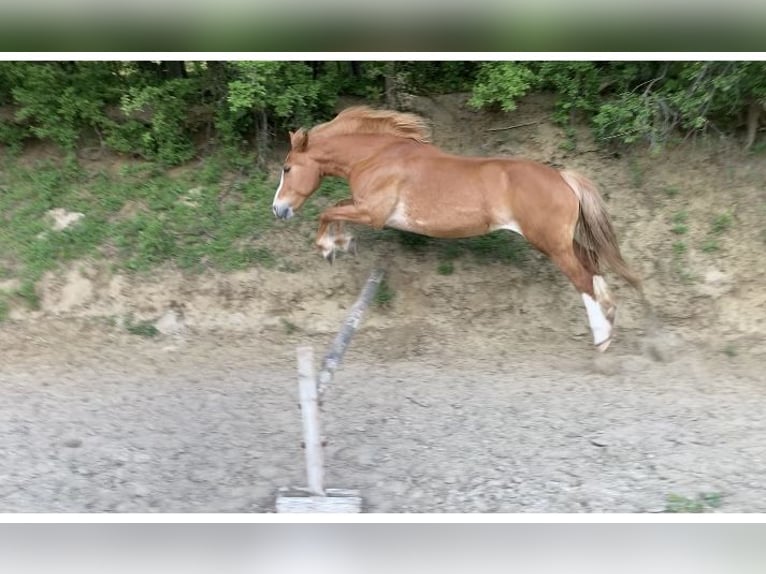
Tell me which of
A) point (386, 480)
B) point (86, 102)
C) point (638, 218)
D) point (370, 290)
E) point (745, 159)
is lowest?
point (386, 480)

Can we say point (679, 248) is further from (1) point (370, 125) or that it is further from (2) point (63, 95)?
(2) point (63, 95)

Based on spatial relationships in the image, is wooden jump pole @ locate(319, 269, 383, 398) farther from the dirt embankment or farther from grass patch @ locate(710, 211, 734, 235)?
grass patch @ locate(710, 211, 734, 235)

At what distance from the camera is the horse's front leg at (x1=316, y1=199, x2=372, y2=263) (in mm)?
5145

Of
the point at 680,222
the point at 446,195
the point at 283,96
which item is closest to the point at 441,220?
the point at 446,195

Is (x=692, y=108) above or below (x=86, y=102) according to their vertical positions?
below

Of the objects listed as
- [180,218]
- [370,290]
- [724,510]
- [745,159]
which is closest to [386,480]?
[370,290]

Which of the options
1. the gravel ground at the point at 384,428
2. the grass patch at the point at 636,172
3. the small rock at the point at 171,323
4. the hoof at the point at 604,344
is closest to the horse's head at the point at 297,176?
the gravel ground at the point at 384,428

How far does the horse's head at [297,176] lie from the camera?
5215 millimetres

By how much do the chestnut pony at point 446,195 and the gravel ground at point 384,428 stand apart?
2.84ft

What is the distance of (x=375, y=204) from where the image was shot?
201 inches

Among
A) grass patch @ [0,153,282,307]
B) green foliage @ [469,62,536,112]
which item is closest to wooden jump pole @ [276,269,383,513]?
grass patch @ [0,153,282,307]

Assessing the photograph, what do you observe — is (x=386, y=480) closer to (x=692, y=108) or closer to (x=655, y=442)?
(x=655, y=442)

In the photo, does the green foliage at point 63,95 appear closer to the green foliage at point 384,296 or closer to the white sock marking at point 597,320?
the green foliage at point 384,296
